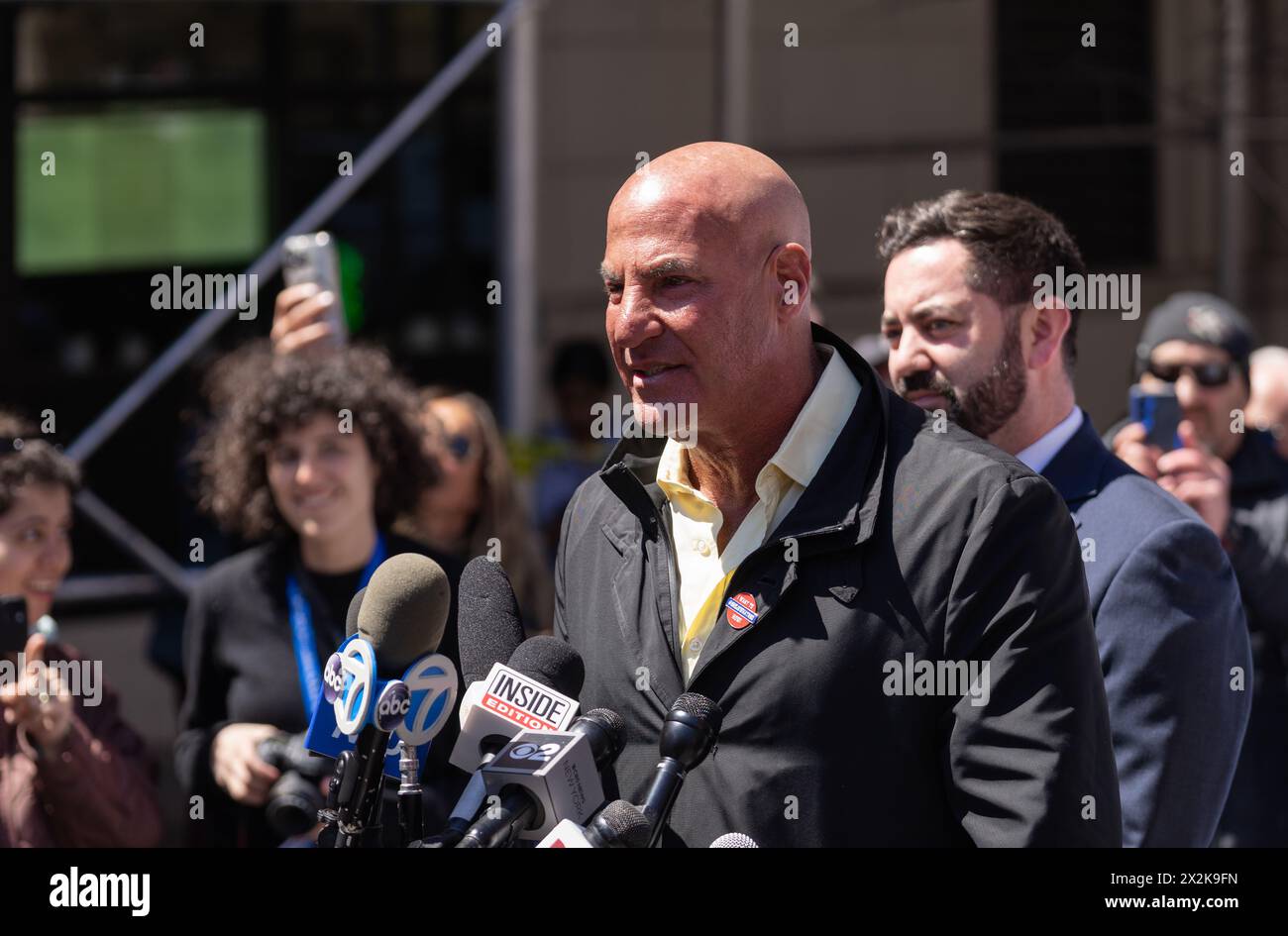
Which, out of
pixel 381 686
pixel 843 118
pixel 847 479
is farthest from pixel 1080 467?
pixel 843 118

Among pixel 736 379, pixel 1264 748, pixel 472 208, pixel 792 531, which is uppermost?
pixel 472 208

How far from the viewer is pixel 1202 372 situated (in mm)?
4500

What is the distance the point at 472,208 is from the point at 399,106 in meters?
0.68

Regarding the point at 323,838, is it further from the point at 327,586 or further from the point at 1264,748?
the point at 1264,748

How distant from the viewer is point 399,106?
8.07 meters

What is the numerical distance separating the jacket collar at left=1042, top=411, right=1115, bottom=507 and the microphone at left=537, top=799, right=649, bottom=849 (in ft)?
4.56

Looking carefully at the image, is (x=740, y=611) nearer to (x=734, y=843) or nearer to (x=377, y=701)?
(x=734, y=843)

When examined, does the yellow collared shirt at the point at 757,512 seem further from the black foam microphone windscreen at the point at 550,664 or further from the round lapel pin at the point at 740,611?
the black foam microphone windscreen at the point at 550,664

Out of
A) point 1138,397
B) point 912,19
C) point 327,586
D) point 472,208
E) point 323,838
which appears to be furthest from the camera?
point 912,19

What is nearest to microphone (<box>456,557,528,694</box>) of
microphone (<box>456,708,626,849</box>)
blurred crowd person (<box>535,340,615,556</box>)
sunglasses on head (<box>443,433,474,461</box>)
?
microphone (<box>456,708,626,849</box>)

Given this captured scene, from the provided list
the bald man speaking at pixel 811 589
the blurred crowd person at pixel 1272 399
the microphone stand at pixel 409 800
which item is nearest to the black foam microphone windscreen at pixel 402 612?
the microphone stand at pixel 409 800

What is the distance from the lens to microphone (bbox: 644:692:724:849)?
182 centimetres

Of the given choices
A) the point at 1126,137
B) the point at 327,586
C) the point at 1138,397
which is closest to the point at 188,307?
the point at 327,586

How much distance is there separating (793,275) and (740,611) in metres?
0.50
